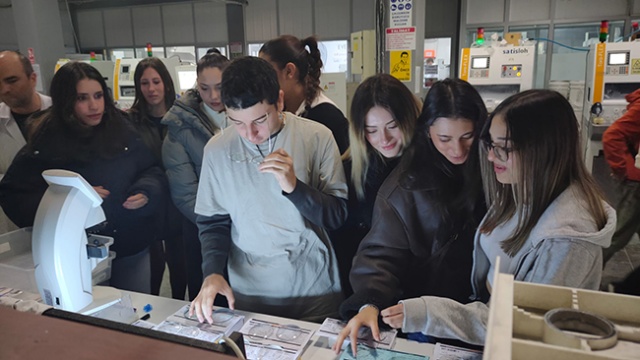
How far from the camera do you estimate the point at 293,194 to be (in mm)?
1274

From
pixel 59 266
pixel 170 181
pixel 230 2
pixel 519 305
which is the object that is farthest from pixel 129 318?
pixel 230 2

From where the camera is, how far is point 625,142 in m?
2.83

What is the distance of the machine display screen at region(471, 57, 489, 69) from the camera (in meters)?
4.84

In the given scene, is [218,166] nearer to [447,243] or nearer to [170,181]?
[170,181]

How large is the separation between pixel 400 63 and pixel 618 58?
2729 mm

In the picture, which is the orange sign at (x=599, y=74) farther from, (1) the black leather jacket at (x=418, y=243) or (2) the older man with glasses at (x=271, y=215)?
(2) the older man with glasses at (x=271, y=215)

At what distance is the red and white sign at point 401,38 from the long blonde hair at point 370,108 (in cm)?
164

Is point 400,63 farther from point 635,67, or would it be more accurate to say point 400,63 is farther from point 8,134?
point 635,67

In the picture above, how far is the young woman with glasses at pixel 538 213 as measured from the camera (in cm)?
96

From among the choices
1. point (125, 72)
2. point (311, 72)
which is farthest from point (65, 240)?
point (125, 72)

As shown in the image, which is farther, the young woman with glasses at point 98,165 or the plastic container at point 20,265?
the young woman with glasses at point 98,165

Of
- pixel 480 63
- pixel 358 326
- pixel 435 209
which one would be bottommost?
pixel 358 326

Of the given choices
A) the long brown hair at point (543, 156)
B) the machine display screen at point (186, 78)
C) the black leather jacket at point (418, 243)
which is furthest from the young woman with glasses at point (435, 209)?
the machine display screen at point (186, 78)

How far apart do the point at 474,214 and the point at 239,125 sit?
734mm
